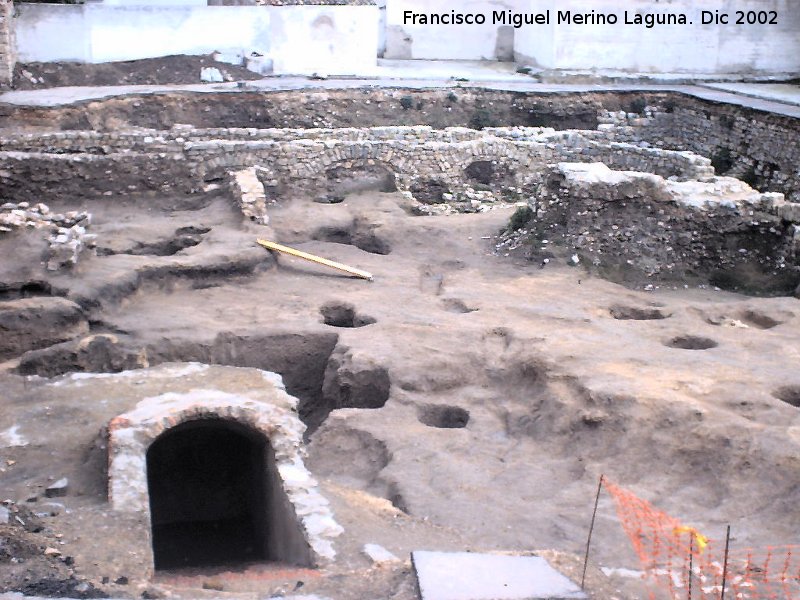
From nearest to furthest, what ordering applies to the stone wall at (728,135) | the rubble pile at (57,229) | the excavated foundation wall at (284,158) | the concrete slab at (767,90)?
the rubble pile at (57,229)
the excavated foundation wall at (284,158)
the stone wall at (728,135)
the concrete slab at (767,90)

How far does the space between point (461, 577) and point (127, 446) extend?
3.59m

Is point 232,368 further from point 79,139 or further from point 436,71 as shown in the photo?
point 436,71

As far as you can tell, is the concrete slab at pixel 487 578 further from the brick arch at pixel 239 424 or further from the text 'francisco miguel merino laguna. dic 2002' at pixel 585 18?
the text 'francisco miguel merino laguna. dic 2002' at pixel 585 18

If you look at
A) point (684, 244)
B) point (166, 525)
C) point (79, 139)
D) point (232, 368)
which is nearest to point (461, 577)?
point (232, 368)

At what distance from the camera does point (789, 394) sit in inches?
413

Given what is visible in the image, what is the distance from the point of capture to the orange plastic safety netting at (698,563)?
7.09 m

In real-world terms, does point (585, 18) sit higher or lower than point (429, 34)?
higher

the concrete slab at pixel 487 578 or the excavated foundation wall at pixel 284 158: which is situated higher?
the excavated foundation wall at pixel 284 158

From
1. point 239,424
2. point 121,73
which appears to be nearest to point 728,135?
point 121,73

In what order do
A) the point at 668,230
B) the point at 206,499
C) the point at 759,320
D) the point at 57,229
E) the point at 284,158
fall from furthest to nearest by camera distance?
the point at 284,158 < the point at 668,230 < the point at 57,229 < the point at 759,320 < the point at 206,499

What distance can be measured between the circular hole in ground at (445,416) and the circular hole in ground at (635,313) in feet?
10.7

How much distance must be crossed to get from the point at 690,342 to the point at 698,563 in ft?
15.8

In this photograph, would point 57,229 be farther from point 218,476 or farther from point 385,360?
point 385,360

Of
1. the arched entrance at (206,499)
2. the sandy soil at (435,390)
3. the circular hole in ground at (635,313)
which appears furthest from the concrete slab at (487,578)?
the circular hole in ground at (635,313)
